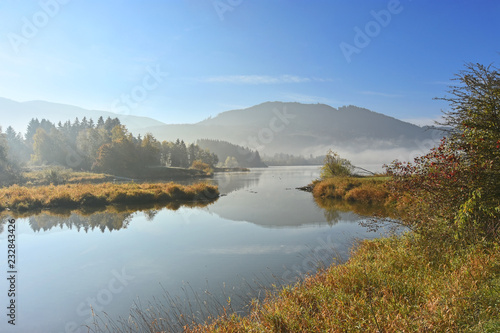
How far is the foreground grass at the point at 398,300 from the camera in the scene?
531 centimetres

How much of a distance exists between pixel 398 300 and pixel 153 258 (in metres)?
11.7

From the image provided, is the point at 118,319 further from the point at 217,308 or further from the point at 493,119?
the point at 493,119

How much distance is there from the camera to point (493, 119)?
9047 millimetres

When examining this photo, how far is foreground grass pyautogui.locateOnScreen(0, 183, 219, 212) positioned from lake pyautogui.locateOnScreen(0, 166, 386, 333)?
5821mm

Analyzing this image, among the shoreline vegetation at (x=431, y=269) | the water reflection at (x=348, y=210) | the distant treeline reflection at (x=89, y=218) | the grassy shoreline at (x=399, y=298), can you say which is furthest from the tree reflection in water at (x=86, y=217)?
the grassy shoreline at (x=399, y=298)

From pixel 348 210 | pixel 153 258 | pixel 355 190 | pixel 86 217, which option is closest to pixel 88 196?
pixel 86 217

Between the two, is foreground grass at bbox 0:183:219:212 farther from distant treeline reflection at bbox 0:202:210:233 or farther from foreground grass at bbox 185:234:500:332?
foreground grass at bbox 185:234:500:332

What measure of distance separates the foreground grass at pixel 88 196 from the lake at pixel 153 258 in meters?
5.82

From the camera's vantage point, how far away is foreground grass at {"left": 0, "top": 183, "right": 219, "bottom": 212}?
99.9 ft

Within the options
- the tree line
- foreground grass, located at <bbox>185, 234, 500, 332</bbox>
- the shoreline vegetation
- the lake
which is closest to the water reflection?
the lake

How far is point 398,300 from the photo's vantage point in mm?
6820

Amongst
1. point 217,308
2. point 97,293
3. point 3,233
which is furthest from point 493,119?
point 3,233

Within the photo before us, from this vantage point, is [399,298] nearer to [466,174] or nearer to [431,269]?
[431,269]

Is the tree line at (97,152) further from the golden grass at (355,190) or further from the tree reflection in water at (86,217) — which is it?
the golden grass at (355,190)
